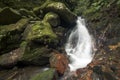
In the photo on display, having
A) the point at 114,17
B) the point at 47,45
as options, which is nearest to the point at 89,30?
the point at 114,17

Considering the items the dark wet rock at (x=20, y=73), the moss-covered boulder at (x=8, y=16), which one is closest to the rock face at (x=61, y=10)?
the moss-covered boulder at (x=8, y=16)

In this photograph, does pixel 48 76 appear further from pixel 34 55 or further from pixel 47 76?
pixel 34 55

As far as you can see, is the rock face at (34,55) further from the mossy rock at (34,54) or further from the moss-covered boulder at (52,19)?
the moss-covered boulder at (52,19)

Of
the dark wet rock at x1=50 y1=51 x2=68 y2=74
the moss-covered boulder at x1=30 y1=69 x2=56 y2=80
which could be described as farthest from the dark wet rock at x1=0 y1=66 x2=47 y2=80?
the moss-covered boulder at x1=30 y1=69 x2=56 y2=80

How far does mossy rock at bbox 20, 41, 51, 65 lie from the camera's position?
855 centimetres

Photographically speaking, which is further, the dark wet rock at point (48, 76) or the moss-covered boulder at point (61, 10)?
the moss-covered boulder at point (61, 10)

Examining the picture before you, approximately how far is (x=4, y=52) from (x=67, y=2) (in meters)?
7.13

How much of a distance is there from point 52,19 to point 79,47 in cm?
221

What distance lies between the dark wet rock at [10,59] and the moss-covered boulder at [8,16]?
89.1 inches

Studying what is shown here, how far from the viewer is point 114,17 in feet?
31.2

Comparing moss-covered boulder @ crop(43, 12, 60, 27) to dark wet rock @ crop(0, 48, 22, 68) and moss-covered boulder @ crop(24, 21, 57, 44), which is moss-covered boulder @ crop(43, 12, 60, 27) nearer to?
moss-covered boulder @ crop(24, 21, 57, 44)

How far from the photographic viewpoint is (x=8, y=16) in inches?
408

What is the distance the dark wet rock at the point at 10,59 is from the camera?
874 cm

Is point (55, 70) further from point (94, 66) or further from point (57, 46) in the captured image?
point (57, 46)
